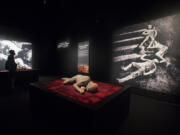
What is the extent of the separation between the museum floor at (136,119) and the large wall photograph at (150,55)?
0.78m

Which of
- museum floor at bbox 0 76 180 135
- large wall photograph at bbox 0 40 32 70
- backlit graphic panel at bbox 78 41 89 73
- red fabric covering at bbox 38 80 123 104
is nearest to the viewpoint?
red fabric covering at bbox 38 80 123 104

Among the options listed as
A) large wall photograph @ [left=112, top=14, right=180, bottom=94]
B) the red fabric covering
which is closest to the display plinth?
the red fabric covering

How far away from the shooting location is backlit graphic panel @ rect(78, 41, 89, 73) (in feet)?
16.0

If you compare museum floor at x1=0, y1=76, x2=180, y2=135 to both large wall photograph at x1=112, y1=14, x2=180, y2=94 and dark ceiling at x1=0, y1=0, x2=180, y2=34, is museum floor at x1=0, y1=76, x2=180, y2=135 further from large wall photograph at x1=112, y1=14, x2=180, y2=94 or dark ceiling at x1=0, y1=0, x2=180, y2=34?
dark ceiling at x1=0, y1=0, x2=180, y2=34

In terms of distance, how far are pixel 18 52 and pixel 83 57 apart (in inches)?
168

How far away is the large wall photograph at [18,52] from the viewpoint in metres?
5.17

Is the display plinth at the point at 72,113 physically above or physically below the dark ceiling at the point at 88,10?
below

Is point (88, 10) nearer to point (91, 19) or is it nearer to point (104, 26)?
point (91, 19)

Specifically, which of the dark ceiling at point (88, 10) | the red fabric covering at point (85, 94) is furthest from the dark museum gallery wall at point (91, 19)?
the red fabric covering at point (85, 94)

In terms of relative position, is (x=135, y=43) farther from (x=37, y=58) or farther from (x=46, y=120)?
(x=37, y=58)

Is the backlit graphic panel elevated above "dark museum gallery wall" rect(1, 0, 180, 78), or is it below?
below

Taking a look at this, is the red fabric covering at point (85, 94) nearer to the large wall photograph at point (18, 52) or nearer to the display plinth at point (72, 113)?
the display plinth at point (72, 113)

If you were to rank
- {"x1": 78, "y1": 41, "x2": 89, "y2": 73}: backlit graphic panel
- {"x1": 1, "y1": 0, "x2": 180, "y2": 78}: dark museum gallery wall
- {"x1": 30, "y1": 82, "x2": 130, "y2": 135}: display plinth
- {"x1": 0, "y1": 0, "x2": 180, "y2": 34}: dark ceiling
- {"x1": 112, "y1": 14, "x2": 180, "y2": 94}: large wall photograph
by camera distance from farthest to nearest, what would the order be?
1. {"x1": 78, "y1": 41, "x2": 89, "y2": 73}: backlit graphic panel
2. {"x1": 1, "y1": 0, "x2": 180, "y2": 78}: dark museum gallery wall
3. {"x1": 0, "y1": 0, "x2": 180, "y2": 34}: dark ceiling
4. {"x1": 112, "y1": 14, "x2": 180, "y2": 94}: large wall photograph
5. {"x1": 30, "y1": 82, "x2": 130, "y2": 135}: display plinth

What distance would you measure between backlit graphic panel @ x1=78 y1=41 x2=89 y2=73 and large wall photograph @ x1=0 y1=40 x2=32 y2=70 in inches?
120
